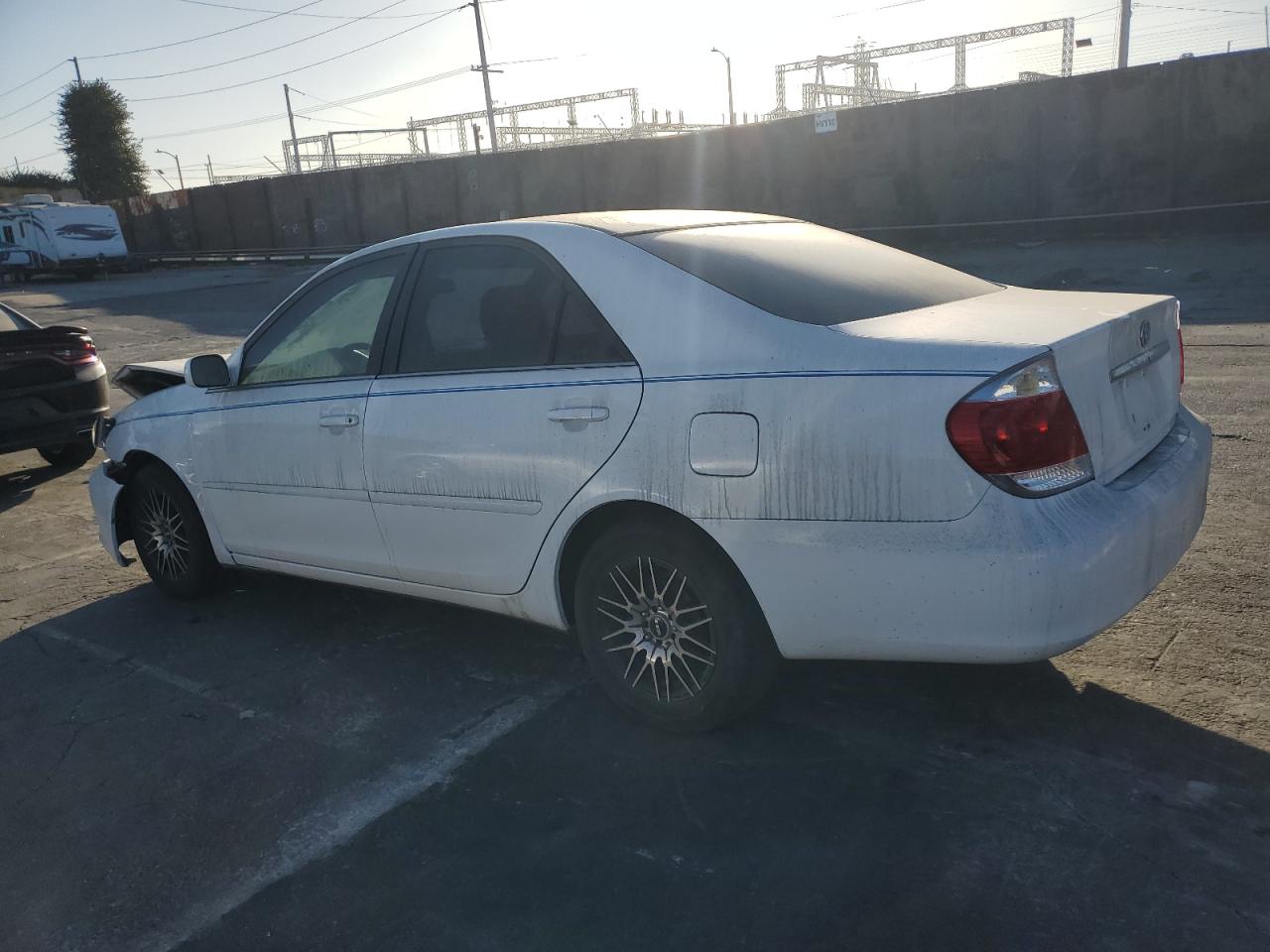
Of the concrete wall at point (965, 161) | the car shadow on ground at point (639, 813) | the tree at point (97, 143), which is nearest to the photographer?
the car shadow on ground at point (639, 813)

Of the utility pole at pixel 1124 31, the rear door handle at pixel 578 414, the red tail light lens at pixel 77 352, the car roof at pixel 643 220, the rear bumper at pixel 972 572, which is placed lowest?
the rear bumper at pixel 972 572

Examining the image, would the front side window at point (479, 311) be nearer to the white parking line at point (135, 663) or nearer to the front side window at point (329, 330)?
the front side window at point (329, 330)

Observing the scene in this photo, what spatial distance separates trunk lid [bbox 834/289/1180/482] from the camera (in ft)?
9.67

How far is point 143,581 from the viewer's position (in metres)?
5.74

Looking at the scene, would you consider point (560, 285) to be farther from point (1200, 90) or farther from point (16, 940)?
point (1200, 90)

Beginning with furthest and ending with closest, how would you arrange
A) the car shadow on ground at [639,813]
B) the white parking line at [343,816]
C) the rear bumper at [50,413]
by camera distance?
the rear bumper at [50,413] < the white parking line at [343,816] < the car shadow on ground at [639,813]

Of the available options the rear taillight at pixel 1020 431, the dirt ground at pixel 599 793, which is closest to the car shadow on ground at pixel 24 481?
the dirt ground at pixel 599 793

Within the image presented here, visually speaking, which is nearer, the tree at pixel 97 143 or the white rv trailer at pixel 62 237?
the white rv trailer at pixel 62 237

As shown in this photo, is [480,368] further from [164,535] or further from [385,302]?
[164,535]

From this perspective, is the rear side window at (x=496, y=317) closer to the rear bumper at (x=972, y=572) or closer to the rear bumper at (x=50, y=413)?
the rear bumper at (x=972, y=572)

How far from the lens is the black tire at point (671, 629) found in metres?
3.25

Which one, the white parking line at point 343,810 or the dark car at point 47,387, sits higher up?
the dark car at point 47,387

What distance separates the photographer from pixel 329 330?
175 inches

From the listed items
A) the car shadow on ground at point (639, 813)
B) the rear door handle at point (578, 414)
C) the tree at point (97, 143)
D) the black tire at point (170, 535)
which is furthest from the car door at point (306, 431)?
the tree at point (97, 143)
